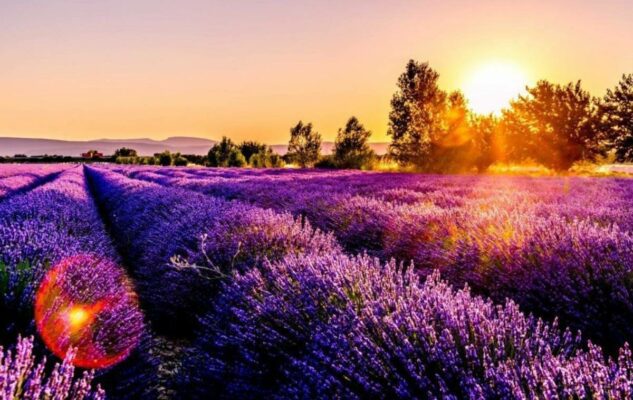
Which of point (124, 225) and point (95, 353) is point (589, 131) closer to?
point (124, 225)

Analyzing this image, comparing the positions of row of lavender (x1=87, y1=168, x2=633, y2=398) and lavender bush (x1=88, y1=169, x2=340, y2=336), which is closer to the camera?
row of lavender (x1=87, y1=168, x2=633, y2=398)

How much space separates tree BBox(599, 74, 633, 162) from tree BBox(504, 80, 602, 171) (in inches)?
25.8

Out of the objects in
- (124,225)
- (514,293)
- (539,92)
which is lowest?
(124,225)

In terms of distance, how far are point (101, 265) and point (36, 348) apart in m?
1.16

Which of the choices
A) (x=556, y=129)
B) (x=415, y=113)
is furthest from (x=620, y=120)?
(x=415, y=113)

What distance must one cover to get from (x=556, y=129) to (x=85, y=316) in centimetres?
3383

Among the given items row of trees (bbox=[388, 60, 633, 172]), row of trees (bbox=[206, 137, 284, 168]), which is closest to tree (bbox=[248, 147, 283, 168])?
row of trees (bbox=[206, 137, 284, 168])

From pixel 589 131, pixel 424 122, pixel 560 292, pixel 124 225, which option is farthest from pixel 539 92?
pixel 560 292

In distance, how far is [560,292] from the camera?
2.41 m

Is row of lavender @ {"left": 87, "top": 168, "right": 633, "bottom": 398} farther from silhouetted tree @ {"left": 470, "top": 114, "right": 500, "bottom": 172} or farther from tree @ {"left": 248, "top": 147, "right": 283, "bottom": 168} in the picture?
tree @ {"left": 248, "top": 147, "right": 283, "bottom": 168}

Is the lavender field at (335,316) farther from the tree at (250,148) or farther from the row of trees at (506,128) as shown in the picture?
the tree at (250,148)

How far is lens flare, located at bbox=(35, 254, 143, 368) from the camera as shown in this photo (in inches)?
73.5

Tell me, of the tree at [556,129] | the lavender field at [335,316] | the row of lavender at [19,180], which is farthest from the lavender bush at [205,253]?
the tree at [556,129]

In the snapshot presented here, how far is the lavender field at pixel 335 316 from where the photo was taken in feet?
4.19
